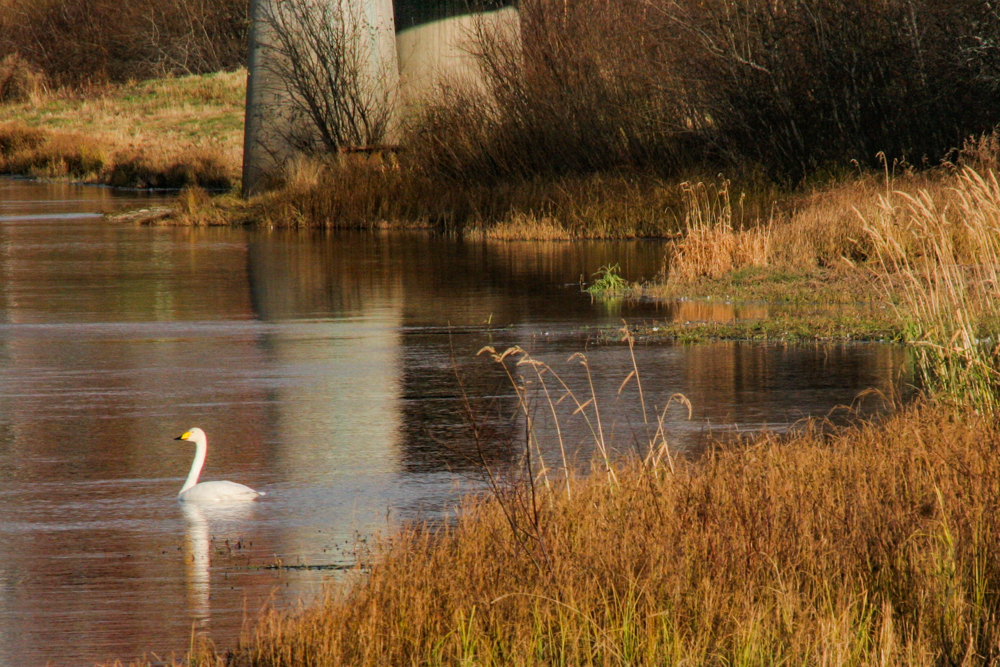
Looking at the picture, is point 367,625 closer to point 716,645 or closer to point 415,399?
point 716,645

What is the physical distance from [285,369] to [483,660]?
797 centimetres

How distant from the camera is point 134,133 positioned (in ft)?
206

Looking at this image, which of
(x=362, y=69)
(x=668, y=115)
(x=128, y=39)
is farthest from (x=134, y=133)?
(x=668, y=115)

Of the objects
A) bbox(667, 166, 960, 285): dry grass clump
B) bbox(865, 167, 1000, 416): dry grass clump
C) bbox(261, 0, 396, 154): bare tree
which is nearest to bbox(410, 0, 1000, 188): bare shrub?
bbox(261, 0, 396, 154): bare tree

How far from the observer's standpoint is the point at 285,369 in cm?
1295

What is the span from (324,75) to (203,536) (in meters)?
27.2

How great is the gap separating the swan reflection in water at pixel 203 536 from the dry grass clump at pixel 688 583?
0.62 meters

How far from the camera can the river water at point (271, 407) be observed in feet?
22.2

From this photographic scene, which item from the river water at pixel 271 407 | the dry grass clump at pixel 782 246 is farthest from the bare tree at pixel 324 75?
the dry grass clump at pixel 782 246

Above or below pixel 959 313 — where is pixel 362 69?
above

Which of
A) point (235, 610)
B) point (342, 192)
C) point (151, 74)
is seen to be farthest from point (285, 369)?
point (151, 74)

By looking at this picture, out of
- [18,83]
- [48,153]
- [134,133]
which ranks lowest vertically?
[48,153]

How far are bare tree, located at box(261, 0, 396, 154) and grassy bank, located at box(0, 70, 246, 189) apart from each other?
11154 millimetres

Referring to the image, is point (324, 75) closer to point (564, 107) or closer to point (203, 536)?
point (564, 107)
